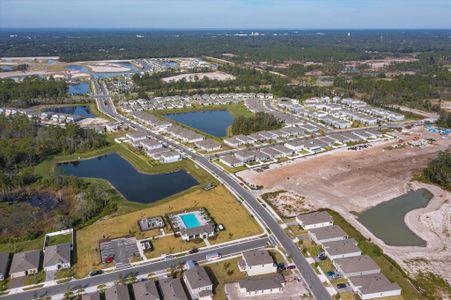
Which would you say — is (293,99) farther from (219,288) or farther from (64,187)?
(219,288)

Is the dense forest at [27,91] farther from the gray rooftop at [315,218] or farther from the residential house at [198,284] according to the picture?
the gray rooftop at [315,218]

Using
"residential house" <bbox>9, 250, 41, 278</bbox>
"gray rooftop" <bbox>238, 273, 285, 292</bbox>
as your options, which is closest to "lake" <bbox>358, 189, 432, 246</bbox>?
"gray rooftop" <bbox>238, 273, 285, 292</bbox>

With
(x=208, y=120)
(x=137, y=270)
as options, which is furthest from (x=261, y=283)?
(x=208, y=120)

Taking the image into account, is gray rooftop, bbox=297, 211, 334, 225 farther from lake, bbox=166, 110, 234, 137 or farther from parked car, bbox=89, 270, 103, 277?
lake, bbox=166, 110, 234, 137

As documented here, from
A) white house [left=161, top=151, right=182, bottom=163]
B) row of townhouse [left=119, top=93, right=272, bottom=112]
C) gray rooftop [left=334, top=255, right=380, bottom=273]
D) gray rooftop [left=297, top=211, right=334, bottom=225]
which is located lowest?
gray rooftop [left=334, top=255, right=380, bottom=273]

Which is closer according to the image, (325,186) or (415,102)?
(325,186)

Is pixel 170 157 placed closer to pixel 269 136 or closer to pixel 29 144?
pixel 269 136

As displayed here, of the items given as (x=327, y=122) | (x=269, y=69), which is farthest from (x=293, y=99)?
(x=269, y=69)
